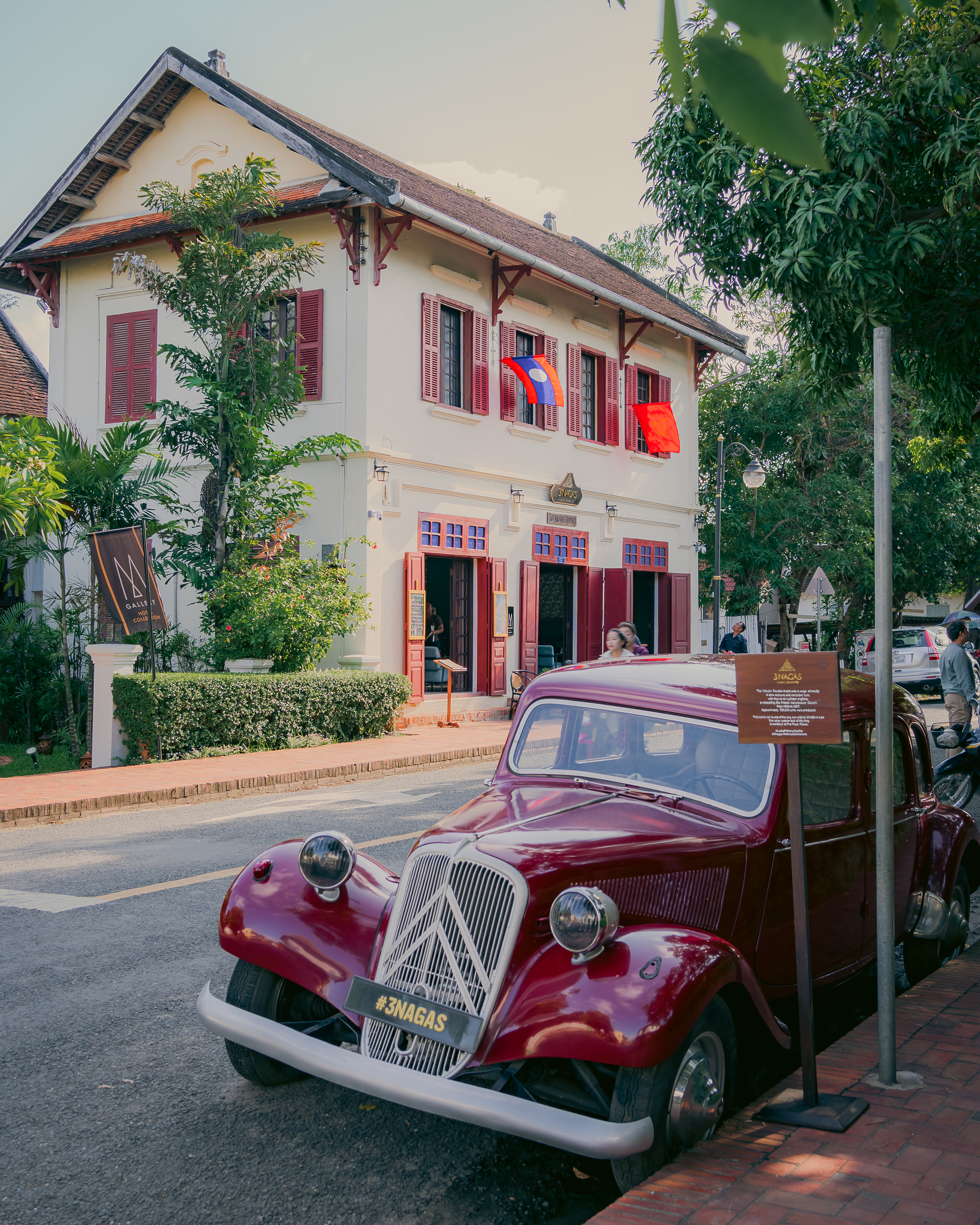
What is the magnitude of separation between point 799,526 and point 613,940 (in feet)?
95.2

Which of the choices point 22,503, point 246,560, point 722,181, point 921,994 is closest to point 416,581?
point 246,560

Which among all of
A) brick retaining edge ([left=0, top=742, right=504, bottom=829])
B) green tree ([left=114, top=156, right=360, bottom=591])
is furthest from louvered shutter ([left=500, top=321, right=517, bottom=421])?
brick retaining edge ([left=0, top=742, right=504, bottom=829])

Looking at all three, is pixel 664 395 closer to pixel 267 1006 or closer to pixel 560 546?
pixel 560 546

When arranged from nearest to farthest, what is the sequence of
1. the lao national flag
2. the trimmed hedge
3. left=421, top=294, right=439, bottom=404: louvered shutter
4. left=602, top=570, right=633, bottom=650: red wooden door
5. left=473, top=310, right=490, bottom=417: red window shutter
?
the trimmed hedge
left=421, top=294, right=439, bottom=404: louvered shutter
left=473, top=310, right=490, bottom=417: red window shutter
the lao national flag
left=602, top=570, right=633, bottom=650: red wooden door

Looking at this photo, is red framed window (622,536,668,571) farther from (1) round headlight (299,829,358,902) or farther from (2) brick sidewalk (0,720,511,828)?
(1) round headlight (299,829,358,902)

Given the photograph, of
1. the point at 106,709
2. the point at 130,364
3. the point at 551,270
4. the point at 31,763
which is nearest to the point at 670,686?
the point at 106,709

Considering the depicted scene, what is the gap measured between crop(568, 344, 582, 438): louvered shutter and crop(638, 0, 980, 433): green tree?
12827 millimetres

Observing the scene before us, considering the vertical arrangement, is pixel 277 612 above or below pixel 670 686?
above

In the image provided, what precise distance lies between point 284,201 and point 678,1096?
55.2 feet

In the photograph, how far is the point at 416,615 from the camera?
18.0m

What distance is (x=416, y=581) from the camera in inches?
711

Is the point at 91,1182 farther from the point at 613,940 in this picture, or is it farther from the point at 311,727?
the point at 311,727

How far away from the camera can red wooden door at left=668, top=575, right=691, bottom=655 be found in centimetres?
2489

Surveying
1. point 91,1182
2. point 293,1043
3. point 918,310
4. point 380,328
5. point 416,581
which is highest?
point 380,328
